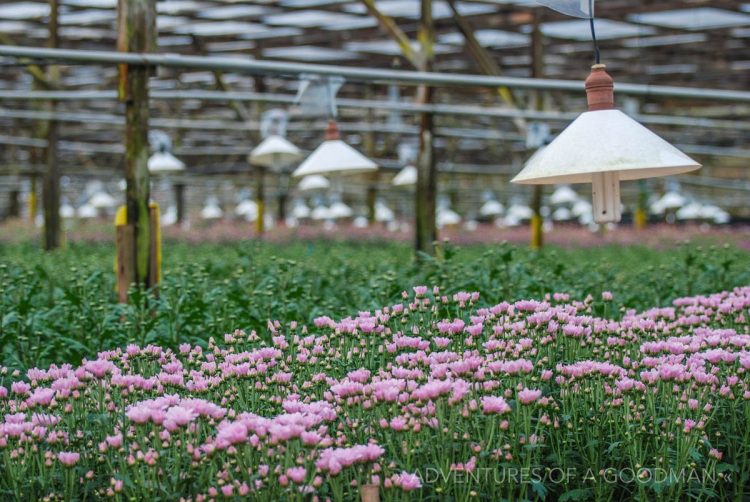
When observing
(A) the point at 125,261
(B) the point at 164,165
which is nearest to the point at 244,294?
(A) the point at 125,261

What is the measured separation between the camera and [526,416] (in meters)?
2.75

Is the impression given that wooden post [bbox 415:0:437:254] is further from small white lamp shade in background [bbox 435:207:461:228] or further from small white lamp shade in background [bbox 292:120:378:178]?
small white lamp shade in background [bbox 435:207:461:228]

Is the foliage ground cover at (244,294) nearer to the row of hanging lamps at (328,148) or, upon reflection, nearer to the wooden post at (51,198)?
the row of hanging lamps at (328,148)

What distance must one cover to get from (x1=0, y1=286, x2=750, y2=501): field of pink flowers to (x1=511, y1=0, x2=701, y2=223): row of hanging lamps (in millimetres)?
578

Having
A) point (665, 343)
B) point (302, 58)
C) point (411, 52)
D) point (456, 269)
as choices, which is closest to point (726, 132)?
point (302, 58)

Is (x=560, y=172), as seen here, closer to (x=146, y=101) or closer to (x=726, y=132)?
(x=146, y=101)

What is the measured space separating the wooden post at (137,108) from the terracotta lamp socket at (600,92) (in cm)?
376

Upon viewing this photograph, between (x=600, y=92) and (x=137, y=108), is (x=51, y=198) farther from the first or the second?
(x=600, y=92)

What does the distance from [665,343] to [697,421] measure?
1.75 ft

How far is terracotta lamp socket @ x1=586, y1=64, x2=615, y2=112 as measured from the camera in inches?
114

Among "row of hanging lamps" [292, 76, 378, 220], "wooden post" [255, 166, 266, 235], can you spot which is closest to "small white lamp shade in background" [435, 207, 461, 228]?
"wooden post" [255, 166, 266, 235]

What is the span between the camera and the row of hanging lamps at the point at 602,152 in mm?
2607

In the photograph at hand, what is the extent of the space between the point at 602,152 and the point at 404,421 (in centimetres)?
93

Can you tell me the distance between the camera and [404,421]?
2588 millimetres
